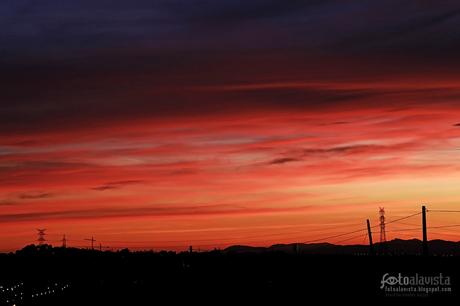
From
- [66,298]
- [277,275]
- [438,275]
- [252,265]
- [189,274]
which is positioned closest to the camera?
[66,298]

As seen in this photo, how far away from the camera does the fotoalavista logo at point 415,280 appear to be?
62.2m

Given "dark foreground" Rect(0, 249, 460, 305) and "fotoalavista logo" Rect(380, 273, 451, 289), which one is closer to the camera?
"dark foreground" Rect(0, 249, 460, 305)

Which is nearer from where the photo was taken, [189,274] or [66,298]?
[66,298]

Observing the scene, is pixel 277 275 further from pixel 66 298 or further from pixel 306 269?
pixel 66 298

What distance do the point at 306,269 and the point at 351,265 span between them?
160 inches

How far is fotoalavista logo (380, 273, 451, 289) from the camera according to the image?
62.2 meters

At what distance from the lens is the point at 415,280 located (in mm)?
63156

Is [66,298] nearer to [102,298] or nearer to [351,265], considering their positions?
[102,298]

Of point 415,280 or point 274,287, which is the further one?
point 274,287

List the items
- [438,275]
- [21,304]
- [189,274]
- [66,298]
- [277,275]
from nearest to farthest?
[21,304], [66,298], [438,275], [277,275], [189,274]

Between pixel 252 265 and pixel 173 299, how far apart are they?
1104 inches

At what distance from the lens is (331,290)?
2596 inches

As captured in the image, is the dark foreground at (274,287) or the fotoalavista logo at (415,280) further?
the fotoalavista logo at (415,280)

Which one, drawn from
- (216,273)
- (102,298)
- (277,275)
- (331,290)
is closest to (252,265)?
(216,273)
